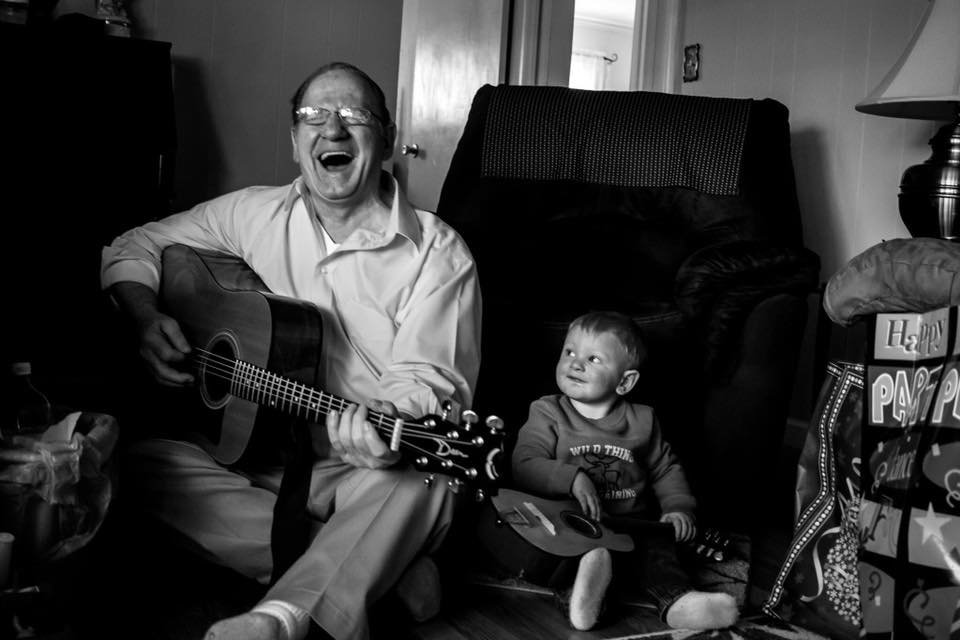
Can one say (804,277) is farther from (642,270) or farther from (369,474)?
(369,474)

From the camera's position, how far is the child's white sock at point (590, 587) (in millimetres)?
1532

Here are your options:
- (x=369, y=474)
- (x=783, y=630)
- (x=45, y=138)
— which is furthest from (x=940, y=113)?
(x=45, y=138)

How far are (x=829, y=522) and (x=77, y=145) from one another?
2.68m

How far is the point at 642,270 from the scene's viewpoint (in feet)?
7.60

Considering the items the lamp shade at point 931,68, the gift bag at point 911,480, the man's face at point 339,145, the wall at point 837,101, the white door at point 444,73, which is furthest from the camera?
the white door at point 444,73

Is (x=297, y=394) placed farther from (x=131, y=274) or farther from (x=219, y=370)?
(x=131, y=274)

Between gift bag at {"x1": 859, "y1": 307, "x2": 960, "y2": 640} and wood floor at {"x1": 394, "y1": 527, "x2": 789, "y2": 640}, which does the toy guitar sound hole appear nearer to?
wood floor at {"x1": 394, "y1": 527, "x2": 789, "y2": 640}

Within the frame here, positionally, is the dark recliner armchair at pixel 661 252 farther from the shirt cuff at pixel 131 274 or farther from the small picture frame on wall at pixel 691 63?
the small picture frame on wall at pixel 691 63

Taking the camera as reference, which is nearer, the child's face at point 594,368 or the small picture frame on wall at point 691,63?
the child's face at point 594,368

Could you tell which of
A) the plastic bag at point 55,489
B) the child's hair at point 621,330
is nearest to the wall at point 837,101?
the child's hair at point 621,330

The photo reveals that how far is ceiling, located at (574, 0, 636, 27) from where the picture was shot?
6582 mm

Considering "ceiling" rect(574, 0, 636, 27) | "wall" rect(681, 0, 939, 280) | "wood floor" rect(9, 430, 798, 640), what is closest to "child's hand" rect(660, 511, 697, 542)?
"wood floor" rect(9, 430, 798, 640)

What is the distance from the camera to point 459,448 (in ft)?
4.46

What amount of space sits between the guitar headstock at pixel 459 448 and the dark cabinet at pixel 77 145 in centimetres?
183
